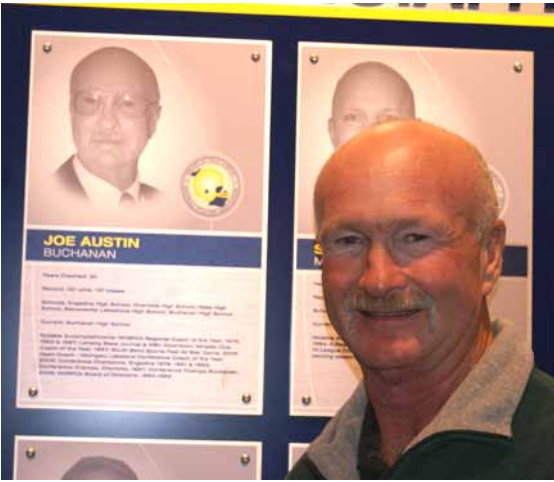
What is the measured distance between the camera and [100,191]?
177cm

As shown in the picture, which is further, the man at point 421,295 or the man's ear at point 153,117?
the man's ear at point 153,117

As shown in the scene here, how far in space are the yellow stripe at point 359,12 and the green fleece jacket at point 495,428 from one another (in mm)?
844

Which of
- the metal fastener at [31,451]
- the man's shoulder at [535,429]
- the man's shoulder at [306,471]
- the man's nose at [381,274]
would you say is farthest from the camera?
the metal fastener at [31,451]

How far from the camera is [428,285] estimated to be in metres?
1.20

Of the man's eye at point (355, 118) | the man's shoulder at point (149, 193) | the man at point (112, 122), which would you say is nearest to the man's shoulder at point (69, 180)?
the man at point (112, 122)

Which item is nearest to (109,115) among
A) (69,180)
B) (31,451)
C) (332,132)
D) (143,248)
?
(69,180)

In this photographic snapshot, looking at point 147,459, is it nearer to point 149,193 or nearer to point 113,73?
point 149,193

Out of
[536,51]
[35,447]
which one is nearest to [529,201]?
[536,51]

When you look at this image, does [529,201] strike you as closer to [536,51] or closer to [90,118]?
[536,51]

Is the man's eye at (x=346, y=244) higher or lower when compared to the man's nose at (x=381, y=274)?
higher

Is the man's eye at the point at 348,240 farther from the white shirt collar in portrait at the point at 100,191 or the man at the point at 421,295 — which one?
the white shirt collar in portrait at the point at 100,191

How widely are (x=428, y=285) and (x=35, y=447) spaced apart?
95 centimetres

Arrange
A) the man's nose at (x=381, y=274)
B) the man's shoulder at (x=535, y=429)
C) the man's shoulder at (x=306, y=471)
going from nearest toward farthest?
1. the man's shoulder at (x=535, y=429)
2. the man's nose at (x=381, y=274)
3. the man's shoulder at (x=306, y=471)

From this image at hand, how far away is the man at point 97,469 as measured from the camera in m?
1.73
